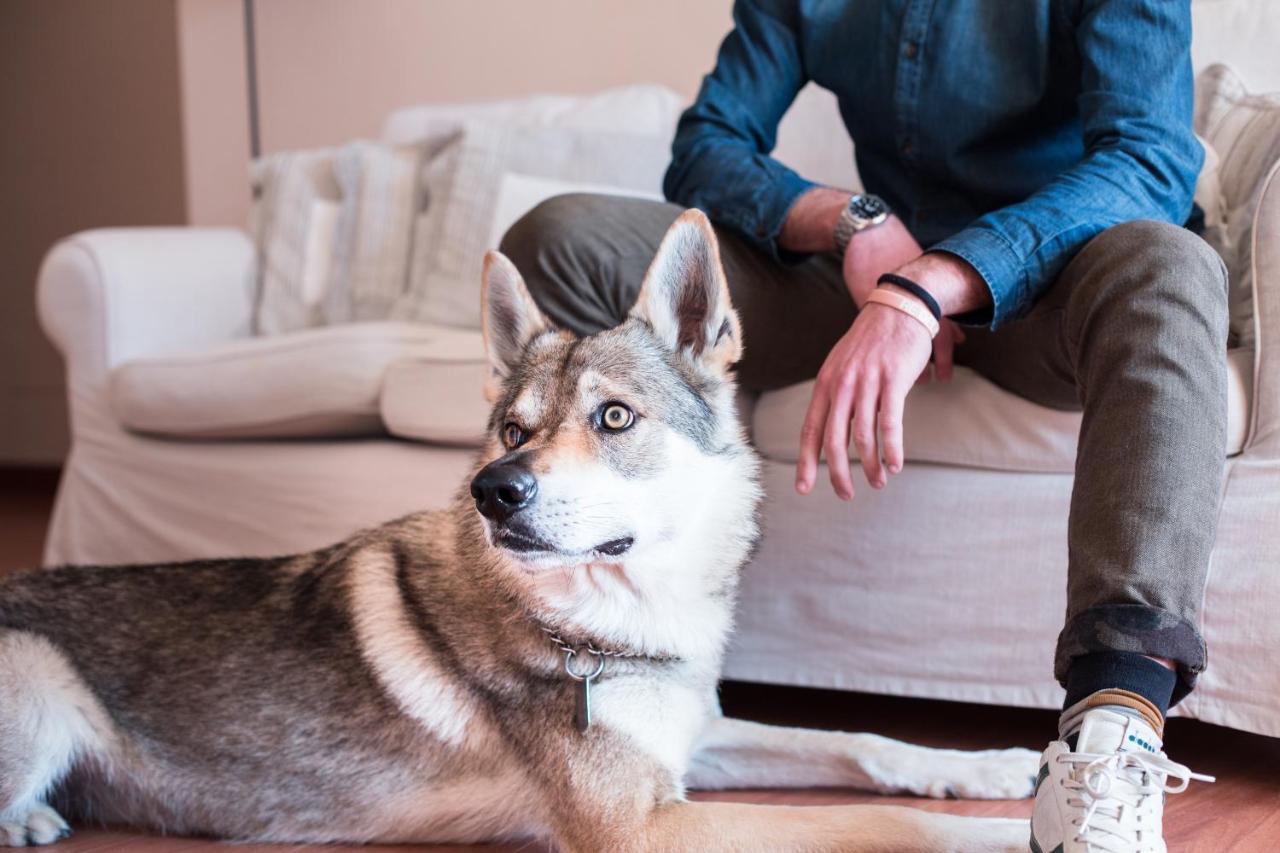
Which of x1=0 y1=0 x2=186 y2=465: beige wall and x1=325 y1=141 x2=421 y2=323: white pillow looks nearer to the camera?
x1=325 y1=141 x2=421 y2=323: white pillow

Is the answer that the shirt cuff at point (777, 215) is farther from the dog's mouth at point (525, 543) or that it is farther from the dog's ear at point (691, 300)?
the dog's mouth at point (525, 543)

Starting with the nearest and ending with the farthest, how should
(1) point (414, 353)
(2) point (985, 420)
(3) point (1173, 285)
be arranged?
(3) point (1173, 285) → (2) point (985, 420) → (1) point (414, 353)

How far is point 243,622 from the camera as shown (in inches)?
65.5

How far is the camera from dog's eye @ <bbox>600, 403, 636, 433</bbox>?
4.82 feet

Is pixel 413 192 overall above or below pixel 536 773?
above

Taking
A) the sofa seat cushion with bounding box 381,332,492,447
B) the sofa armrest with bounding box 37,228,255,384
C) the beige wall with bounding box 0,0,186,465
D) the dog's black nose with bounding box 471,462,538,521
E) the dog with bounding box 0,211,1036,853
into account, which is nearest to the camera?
the dog's black nose with bounding box 471,462,538,521

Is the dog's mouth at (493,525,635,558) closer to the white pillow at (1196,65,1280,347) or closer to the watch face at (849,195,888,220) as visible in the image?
the watch face at (849,195,888,220)

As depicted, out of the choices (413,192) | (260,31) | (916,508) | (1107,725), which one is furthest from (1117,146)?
(260,31)

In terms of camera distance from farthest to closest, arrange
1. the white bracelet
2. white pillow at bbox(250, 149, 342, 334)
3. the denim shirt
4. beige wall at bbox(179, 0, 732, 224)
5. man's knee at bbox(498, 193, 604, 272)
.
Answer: beige wall at bbox(179, 0, 732, 224), white pillow at bbox(250, 149, 342, 334), man's knee at bbox(498, 193, 604, 272), the denim shirt, the white bracelet

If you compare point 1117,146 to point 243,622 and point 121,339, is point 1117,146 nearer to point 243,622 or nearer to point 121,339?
point 243,622

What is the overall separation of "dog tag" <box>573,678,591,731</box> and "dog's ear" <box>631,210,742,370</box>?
0.48 meters

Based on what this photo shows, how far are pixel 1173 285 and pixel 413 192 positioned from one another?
2.68 meters

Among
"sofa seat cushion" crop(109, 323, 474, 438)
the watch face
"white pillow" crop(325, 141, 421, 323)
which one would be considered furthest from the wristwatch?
"white pillow" crop(325, 141, 421, 323)

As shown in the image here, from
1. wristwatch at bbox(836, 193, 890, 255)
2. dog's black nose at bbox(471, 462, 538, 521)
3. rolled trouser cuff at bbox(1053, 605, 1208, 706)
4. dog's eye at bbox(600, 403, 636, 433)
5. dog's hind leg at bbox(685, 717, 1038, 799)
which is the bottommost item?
dog's hind leg at bbox(685, 717, 1038, 799)
